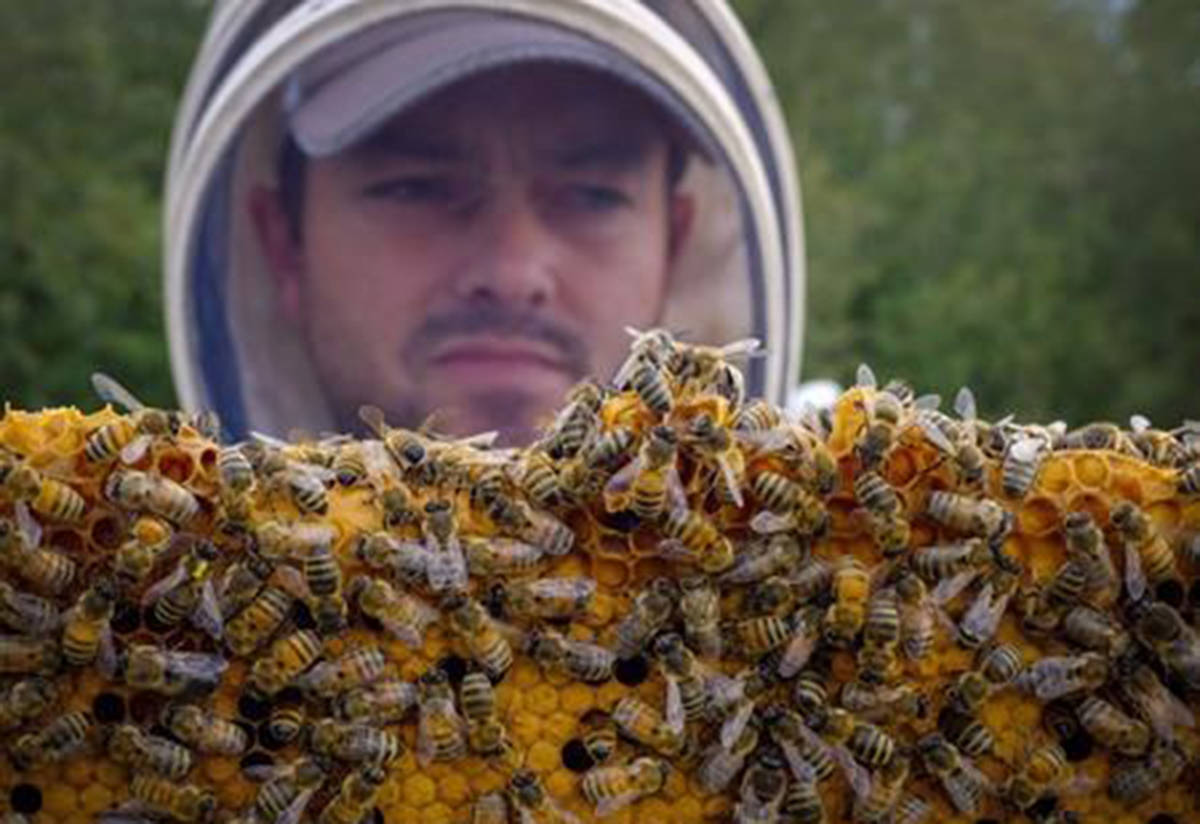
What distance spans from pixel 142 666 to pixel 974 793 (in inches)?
32.8

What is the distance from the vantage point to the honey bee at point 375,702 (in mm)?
1758

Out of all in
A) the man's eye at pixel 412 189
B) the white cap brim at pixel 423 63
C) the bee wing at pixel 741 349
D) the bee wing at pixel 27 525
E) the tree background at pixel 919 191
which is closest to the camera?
the bee wing at pixel 27 525

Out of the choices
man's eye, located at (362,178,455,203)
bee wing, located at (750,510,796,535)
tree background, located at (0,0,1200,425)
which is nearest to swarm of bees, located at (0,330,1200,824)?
bee wing, located at (750,510,796,535)

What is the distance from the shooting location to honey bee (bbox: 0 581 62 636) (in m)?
1.71

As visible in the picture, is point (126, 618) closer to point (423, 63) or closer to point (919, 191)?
point (423, 63)

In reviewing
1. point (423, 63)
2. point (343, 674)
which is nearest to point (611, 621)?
point (343, 674)

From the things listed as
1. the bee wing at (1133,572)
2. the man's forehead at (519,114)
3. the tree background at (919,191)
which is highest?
the tree background at (919,191)

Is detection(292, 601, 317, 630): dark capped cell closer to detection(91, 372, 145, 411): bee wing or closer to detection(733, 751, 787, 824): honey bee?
detection(91, 372, 145, 411): bee wing

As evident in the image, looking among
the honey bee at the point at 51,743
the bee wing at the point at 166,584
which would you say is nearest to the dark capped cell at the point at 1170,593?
the bee wing at the point at 166,584

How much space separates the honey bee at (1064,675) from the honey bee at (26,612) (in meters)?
0.95

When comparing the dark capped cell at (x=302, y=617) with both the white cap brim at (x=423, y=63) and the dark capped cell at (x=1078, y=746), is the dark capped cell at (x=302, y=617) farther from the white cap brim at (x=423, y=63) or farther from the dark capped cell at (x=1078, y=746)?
the white cap brim at (x=423, y=63)

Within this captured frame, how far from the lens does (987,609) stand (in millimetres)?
1804

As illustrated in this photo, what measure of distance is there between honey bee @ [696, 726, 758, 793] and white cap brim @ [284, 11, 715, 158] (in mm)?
2122

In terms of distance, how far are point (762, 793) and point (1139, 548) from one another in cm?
45
